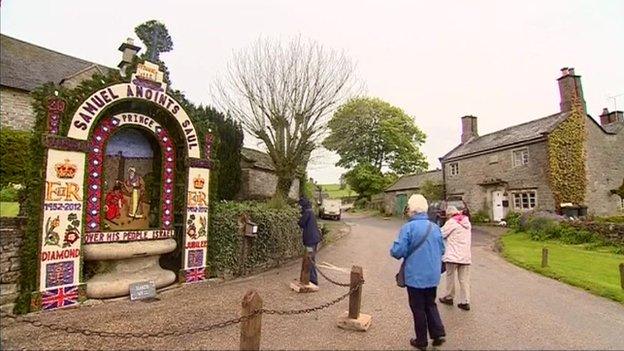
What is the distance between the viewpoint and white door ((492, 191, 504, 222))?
75.5 feet

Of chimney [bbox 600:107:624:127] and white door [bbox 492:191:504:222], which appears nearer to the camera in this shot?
white door [bbox 492:191:504:222]

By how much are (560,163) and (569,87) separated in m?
4.76

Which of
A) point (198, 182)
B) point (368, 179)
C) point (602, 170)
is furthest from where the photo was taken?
point (368, 179)

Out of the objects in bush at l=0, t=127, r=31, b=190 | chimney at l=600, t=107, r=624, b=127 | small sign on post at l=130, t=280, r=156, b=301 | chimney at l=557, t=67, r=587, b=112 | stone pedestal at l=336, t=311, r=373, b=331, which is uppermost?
chimney at l=557, t=67, r=587, b=112

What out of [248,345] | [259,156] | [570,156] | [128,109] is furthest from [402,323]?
[570,156]

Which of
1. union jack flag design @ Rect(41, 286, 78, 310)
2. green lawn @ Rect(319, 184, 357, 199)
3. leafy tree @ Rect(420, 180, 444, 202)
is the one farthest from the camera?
green lawn @ Rect(319, 184, 357, 199)

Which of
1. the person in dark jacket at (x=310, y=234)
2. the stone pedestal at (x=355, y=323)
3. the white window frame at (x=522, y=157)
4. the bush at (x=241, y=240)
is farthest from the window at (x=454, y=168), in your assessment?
the stone pedestal at (x=355, y=323)

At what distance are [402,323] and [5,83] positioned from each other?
18.8 metres

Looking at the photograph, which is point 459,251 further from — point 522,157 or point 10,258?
point 522,157

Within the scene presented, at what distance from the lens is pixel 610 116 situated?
24531 mm

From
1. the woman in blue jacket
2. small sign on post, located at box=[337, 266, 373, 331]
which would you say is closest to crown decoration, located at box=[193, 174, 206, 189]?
small sign on post, located at box=[337, 266, 373, 331]

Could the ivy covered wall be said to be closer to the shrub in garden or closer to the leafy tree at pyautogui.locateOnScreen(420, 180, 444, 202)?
the shrub in garden

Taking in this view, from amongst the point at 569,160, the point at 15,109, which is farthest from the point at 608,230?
the point at 15,109

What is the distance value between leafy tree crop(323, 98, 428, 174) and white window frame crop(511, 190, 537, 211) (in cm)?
2019
